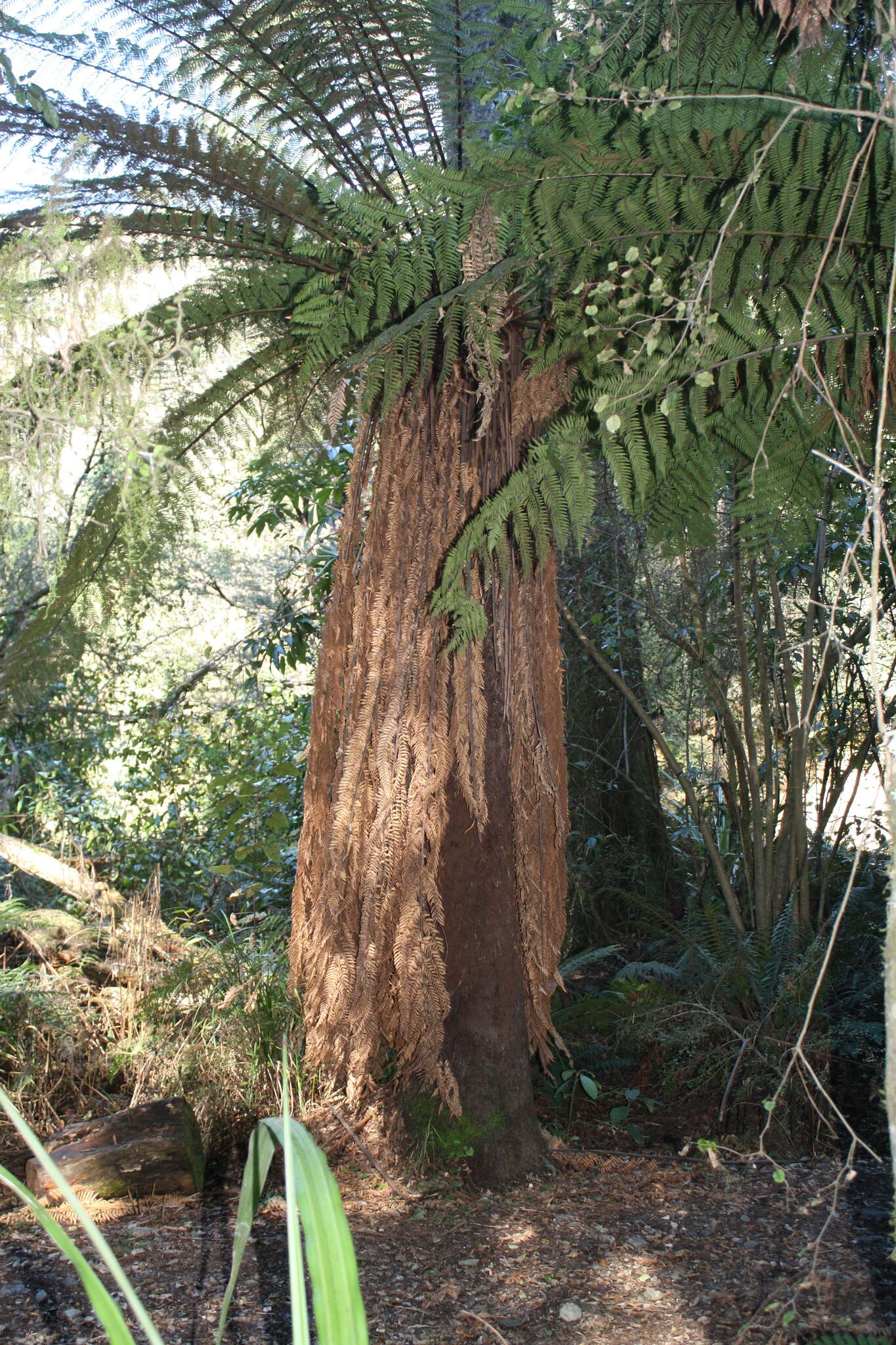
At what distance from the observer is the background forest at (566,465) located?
6.31 ft

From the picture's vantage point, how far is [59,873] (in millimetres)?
4992

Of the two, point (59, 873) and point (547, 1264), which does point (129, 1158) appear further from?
point (59, 873)

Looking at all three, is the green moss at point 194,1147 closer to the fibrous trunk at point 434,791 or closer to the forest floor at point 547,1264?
the forest floor at point 547,1264

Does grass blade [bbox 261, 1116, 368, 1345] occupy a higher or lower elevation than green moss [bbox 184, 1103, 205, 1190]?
higher

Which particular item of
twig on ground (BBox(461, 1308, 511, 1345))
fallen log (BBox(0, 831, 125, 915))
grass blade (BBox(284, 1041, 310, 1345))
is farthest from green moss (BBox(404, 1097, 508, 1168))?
fallen log (BBox(0, 831, 125, 915))

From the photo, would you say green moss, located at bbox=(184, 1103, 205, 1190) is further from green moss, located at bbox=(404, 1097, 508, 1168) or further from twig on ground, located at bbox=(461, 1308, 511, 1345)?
twig on ground, located at bbox=(461, 1308, 511, 1345)

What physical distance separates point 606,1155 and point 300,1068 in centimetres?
93

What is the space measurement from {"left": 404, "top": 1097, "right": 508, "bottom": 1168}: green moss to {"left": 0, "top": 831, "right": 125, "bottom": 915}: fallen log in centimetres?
291

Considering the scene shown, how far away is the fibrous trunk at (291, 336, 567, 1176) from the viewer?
7.54ft

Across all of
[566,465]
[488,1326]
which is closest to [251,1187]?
[488,1326]

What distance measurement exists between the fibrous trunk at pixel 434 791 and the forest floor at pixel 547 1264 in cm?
29

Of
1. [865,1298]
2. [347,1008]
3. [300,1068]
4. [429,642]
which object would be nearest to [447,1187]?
[347,1008]

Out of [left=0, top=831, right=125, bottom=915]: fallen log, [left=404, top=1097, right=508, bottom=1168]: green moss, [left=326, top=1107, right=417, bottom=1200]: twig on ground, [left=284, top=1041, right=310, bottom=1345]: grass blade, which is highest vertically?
[left=0, top=831, right=125, bottom=915]: fallen log

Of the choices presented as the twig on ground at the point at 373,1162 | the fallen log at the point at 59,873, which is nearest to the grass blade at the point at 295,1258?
the twig on ground at the point at 373,1162
